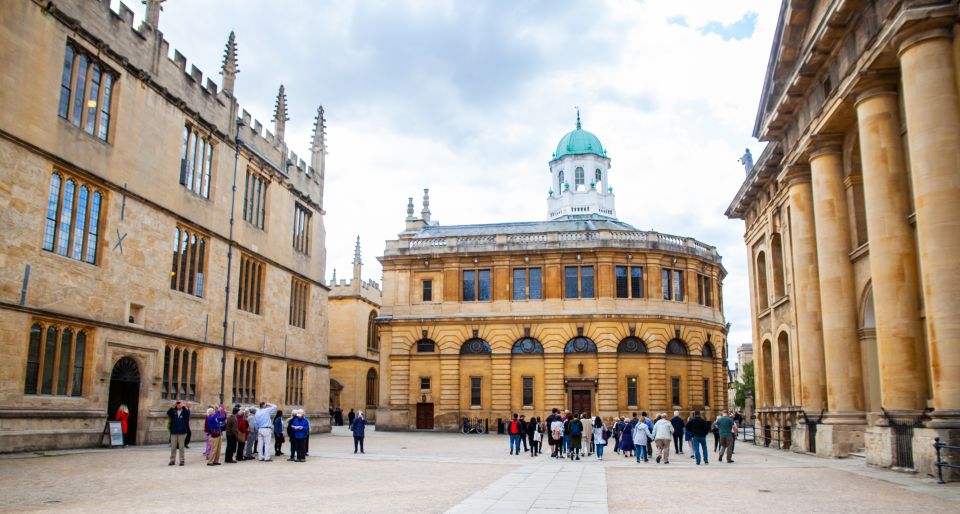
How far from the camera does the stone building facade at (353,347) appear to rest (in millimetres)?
63812

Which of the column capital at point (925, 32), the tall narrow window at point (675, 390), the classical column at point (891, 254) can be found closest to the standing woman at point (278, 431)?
the classical column at point (891, 254)

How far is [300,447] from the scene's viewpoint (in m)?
21.7

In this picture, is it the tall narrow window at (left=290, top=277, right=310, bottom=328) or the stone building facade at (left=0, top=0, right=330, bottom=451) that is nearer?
the stone building facade at (left=0, top=0, right=330, bottom=451)

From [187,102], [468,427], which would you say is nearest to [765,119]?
[187,102]

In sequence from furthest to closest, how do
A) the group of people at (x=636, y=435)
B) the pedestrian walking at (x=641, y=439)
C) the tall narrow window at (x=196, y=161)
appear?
the tall narrow window at (x=196, y=161), the pedestrian walking at (x=641, y=439), the group of people at (x=636, y=435)

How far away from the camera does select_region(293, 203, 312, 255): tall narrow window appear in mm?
38906

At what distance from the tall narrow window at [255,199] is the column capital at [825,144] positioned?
74.4 feet

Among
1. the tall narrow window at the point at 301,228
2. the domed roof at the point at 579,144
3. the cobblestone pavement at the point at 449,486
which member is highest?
the domed roof at the point at 579,144

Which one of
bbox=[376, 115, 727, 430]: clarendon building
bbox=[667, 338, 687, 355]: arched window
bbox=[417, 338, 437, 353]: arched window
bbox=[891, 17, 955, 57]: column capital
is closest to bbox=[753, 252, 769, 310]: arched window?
bbox=[376, 115, 727, 430]: clarendon building

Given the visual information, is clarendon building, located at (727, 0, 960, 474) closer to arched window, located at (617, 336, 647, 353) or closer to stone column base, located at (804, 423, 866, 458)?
stone column base, located at (804, 423, 866, 458)

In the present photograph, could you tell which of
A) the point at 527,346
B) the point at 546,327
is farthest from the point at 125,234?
the point at 527,346

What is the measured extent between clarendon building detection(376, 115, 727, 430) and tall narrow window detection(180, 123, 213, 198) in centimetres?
1980

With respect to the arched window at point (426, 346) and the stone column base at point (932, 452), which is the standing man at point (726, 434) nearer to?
the stone column base at point (932, 452)

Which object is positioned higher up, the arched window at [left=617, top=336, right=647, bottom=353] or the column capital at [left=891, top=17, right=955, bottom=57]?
the column capital at [left=891, top=17, right=955, bottom=57]
